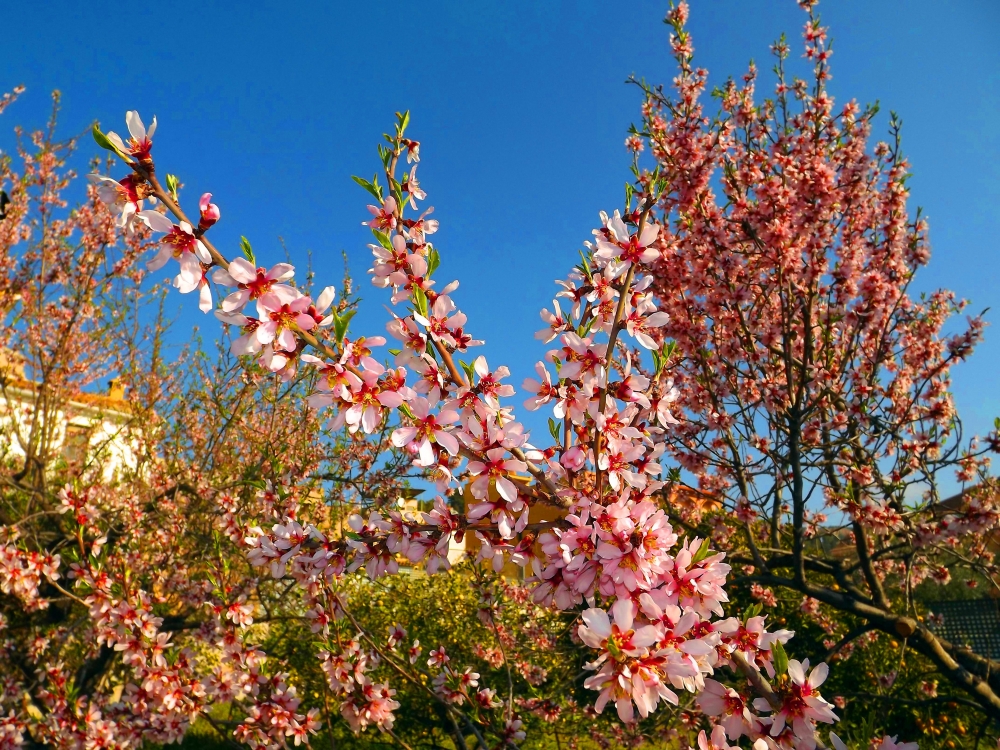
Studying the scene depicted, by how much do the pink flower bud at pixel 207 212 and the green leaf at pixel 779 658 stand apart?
173 centimetres

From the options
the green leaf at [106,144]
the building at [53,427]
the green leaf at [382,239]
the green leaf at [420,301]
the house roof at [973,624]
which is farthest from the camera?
the house roof at [973,624]

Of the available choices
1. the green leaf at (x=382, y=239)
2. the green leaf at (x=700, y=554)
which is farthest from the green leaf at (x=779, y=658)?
the green leaf at (x=382, y=239)

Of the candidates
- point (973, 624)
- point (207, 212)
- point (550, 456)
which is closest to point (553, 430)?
point (550, 456)

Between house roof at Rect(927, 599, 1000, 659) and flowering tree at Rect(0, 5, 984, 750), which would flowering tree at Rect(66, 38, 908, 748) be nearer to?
flowering tree at Rect(0, 5, 984, 750)

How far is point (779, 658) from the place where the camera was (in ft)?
4.79

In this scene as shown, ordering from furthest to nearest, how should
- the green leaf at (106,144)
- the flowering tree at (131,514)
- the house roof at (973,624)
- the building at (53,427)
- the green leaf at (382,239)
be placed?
the house roof at (973,624), the building at (53,427), the flowering tree at (131,514), the green leaf at (382,239), the green leaf at (106,144)

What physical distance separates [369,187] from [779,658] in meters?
1.85

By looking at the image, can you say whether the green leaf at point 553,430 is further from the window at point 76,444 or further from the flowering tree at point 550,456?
the window at point 76,444

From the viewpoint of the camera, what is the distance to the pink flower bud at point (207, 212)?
58.9 inches

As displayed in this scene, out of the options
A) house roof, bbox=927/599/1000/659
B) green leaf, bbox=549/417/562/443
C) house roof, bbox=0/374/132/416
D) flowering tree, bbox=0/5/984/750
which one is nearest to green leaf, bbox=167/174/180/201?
flowering tree, bbox=0/5/984/750

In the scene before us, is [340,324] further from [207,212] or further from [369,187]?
[369,187]

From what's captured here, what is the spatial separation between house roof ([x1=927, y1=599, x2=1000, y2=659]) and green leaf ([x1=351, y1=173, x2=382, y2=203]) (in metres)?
9.35

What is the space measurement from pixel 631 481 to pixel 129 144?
1521 millimetres

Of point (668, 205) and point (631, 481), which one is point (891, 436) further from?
point (631, 481)
